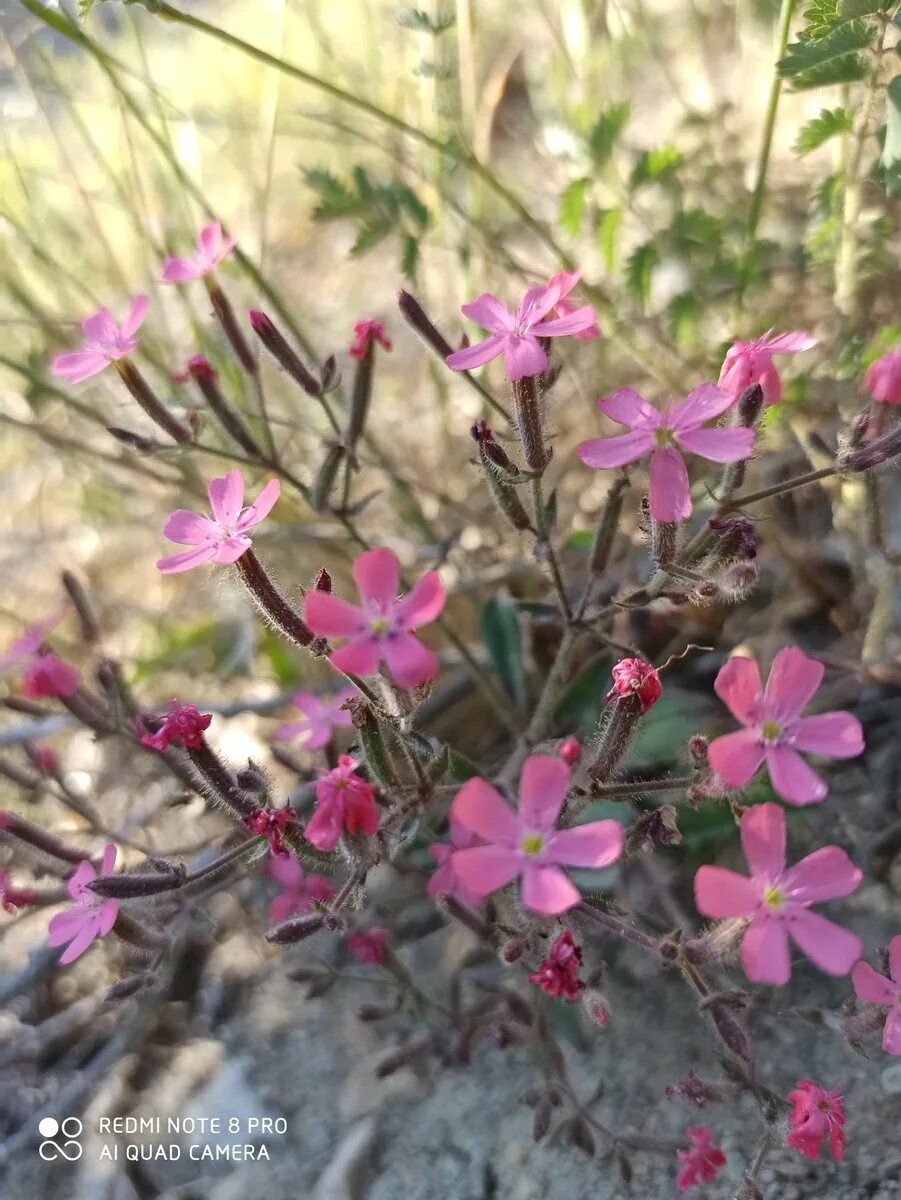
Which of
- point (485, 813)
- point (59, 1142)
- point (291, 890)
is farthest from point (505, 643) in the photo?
point (59, 1142)

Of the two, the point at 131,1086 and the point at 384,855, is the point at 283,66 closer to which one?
the point at 384,855

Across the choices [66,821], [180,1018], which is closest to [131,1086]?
[180,1018]

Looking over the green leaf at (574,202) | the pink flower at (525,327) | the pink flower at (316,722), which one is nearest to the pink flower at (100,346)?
the pink flower at (525,327)

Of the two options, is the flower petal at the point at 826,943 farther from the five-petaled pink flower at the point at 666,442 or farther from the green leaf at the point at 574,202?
the green leaf at the point at 574,202

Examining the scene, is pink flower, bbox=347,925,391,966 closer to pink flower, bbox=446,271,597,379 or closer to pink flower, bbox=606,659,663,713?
pink flower, bbox=606,659,663,713

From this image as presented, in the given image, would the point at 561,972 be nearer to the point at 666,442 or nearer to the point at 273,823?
the point at 273,823

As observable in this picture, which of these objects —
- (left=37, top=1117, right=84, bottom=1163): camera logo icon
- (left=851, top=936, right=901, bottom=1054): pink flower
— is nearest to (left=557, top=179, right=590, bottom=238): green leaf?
(left=851, top=936, right=901, bottom=1054): pink flower

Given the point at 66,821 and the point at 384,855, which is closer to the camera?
the point at 384,855
